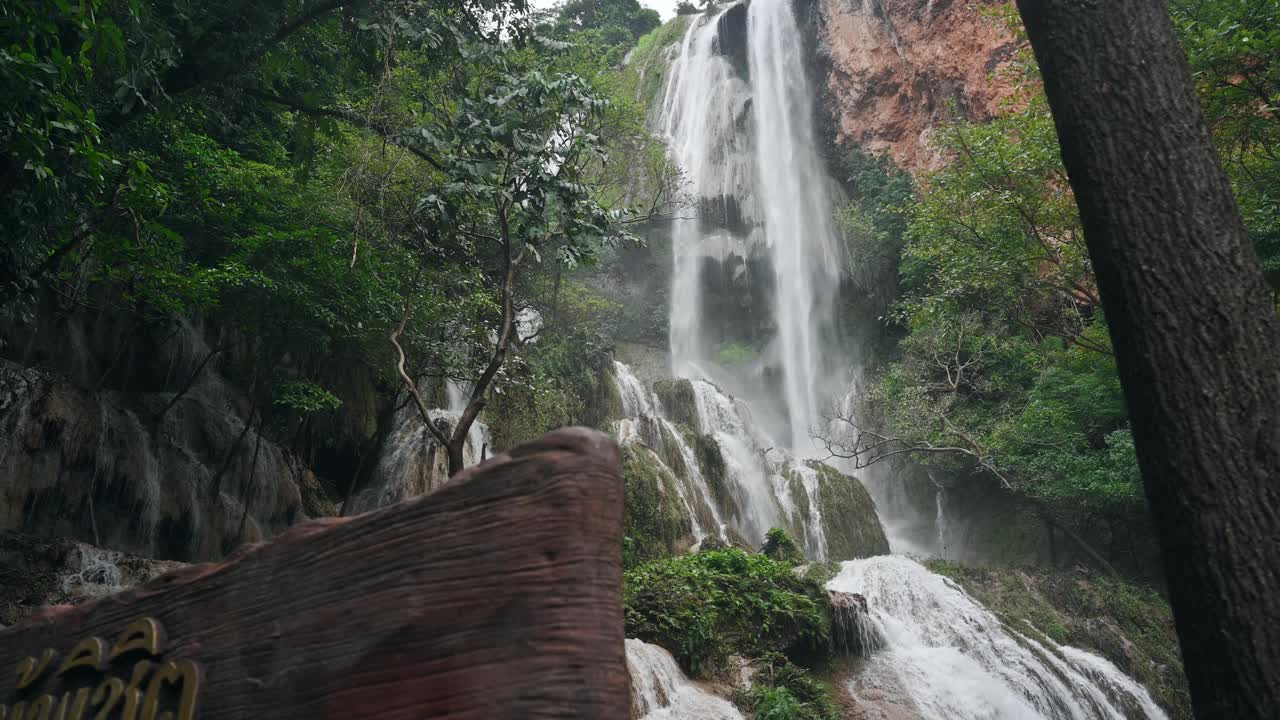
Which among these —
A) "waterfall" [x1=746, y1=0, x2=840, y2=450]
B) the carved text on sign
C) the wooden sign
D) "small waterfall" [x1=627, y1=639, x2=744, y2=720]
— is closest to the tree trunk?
the wooden sign

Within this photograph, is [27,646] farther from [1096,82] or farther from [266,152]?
[266,152]

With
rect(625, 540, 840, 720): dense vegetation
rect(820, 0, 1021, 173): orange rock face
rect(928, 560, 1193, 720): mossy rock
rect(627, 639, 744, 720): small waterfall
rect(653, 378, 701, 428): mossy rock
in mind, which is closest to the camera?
rect(627, 639, 744, 720): small waterfall

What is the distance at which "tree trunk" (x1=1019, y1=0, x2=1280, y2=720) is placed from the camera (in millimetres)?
1965

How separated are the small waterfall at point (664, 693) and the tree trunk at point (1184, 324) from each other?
5.10m

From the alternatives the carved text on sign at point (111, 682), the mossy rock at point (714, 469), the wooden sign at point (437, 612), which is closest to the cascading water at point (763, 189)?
the mossy rock at point (714, 469)

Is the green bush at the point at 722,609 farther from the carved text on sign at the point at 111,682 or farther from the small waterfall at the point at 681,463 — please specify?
the carved text on sign at the point at 111,682

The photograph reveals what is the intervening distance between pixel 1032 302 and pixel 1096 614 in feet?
18.6

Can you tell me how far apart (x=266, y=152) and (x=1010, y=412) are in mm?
14226

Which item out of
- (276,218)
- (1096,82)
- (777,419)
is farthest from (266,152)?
(777,419)

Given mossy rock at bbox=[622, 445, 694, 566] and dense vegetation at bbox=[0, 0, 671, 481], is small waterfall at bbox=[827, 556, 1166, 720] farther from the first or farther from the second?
dense vegetation at bbox=[0, 0, 671, 481]

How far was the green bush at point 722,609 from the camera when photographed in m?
7.86

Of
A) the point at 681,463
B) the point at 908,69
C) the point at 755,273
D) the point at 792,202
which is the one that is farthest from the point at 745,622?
the point at 908,69

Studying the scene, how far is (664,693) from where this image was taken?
22.6 feet

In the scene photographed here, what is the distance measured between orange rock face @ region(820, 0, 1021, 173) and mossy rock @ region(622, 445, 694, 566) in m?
14.2
